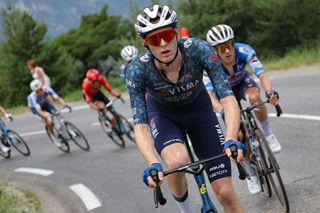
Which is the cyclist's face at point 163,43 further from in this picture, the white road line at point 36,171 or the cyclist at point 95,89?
the white road line at point 36,171

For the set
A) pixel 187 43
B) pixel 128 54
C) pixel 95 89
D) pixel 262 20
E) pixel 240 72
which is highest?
pixel 187 43

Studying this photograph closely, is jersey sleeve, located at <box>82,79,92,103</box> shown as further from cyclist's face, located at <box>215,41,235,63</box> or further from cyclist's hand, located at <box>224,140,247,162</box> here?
cyclist's hand, located at <box>224,140,247,162</box>

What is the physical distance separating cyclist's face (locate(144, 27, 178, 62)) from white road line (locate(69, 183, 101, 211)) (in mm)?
4155

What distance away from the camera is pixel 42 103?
13352mm

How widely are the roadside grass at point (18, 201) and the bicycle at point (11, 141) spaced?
15.6 feet

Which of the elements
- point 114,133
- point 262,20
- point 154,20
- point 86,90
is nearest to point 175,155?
point 154,20

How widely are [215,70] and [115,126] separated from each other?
25.7ft

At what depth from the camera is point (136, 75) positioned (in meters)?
4.34

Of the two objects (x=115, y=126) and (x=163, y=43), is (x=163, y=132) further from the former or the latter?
(x=115, y=126)

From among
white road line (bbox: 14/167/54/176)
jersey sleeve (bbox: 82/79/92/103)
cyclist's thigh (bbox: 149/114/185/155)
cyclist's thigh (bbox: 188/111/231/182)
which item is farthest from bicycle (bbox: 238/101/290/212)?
white road line (bbox: 14/167/54/176)

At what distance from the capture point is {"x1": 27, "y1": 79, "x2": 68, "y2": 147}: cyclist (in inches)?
507

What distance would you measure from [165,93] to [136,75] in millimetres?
332

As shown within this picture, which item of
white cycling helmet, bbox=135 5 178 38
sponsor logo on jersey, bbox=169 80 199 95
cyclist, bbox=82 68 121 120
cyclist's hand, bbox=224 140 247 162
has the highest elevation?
white cycling helmet, bbox=135 5 178 38

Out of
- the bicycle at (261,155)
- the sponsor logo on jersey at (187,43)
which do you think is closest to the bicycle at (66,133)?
the bicycle at (261,155)
